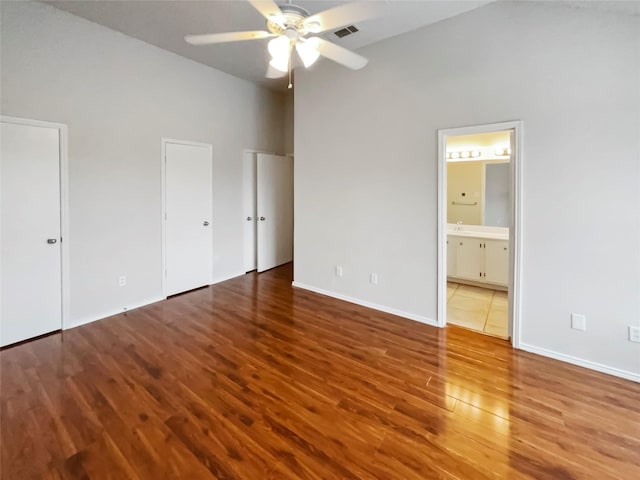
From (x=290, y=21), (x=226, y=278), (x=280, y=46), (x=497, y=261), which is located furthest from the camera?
(x=226, y=278)

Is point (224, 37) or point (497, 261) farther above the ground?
point (224, 37)

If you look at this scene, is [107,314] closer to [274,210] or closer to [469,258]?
[274,210]

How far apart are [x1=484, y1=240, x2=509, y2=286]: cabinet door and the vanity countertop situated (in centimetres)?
10

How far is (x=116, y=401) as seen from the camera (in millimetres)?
2109

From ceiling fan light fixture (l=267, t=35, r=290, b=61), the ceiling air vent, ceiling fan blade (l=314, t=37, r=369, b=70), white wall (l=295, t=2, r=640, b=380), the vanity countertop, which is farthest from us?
the vanity countertop

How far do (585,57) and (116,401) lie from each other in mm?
4321

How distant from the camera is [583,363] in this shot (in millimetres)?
2539

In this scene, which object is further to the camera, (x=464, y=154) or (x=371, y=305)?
(x=464, y=154)

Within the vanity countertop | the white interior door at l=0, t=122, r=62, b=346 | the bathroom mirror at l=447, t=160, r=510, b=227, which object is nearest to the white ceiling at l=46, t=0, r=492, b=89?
the white interior door at l=0, t=122, r=62, b=346

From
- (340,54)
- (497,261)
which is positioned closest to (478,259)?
(497,261)

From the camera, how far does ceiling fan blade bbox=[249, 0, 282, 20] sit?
1.68 metres

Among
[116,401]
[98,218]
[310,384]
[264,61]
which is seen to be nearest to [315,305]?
[310,384]

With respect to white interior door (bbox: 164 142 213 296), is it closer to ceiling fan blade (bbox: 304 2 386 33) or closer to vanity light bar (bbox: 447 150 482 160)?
ceiling fan blade (bbox: 304 2 386 33)

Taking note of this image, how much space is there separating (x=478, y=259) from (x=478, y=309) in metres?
0.98
